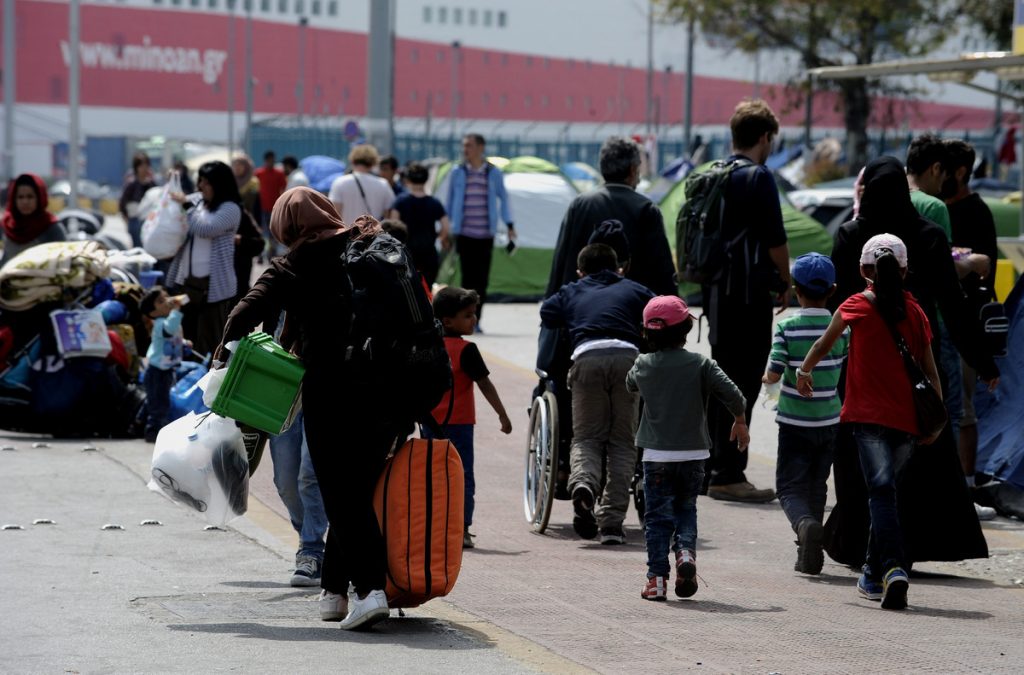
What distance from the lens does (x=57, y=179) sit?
8181 centimetres

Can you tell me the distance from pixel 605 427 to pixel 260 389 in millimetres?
2477

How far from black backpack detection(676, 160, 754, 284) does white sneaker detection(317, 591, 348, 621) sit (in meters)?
3.62

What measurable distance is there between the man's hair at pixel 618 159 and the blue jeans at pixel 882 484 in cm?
263

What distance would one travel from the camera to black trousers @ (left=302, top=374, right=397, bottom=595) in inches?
245

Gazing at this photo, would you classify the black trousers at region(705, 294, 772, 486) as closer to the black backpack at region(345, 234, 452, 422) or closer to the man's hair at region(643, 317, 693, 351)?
the man's hair at region(643, 317, 693, 351)

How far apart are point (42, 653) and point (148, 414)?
225 inches

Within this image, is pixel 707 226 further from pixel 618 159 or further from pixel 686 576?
pixel 686 576

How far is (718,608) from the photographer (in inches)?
268

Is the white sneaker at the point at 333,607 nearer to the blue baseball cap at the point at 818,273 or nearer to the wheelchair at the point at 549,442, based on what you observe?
the wheelchair at the point at 549,442

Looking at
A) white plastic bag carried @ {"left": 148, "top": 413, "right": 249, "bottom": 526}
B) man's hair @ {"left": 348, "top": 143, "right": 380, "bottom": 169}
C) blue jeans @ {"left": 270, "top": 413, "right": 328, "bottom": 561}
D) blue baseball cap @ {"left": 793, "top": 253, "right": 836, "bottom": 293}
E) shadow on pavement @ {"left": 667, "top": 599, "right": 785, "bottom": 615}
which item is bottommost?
shadow on pavement @ {"left": 667, "top": 599, "right": 785, "bottom": 615}

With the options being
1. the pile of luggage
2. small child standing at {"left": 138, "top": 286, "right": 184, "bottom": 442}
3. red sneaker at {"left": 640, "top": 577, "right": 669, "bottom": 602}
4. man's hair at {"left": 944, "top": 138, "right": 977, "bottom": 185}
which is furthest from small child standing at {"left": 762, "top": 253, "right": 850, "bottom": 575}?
the pile of luggage

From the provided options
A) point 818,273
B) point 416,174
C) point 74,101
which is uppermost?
point 74,101

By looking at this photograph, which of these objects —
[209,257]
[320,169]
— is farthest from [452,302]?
[320,169]

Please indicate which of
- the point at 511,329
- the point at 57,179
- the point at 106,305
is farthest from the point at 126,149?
the point at 106,305
